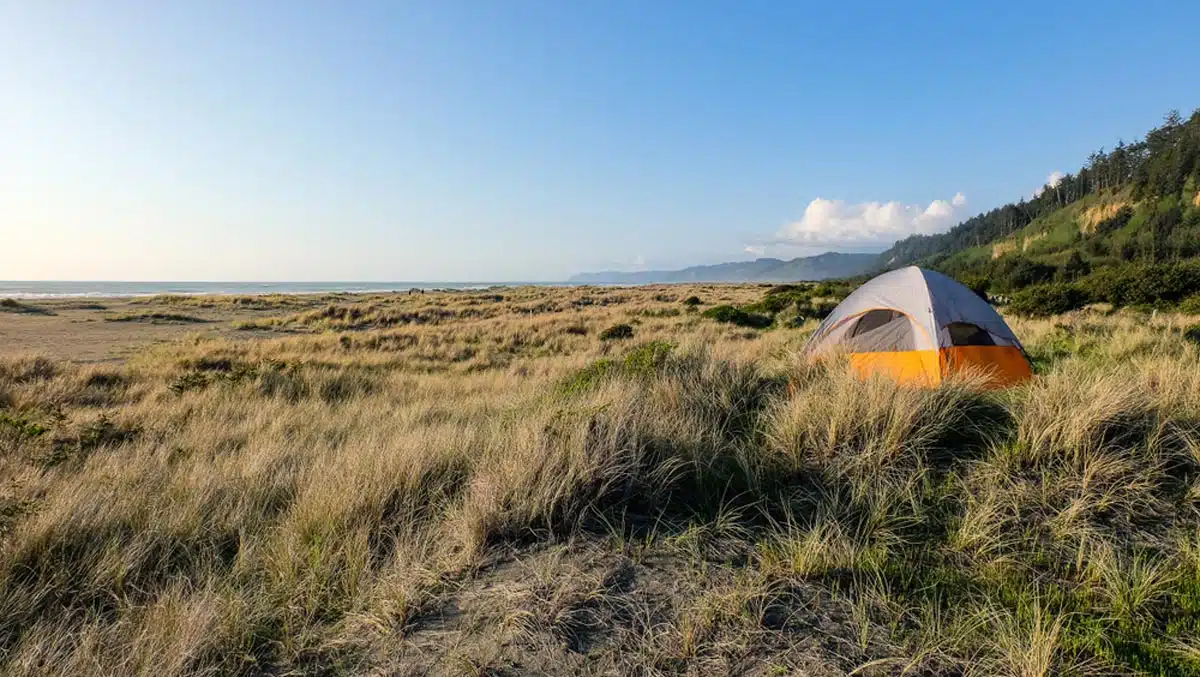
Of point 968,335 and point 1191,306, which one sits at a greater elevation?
point 968,335

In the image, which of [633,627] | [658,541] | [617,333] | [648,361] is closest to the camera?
[633,627]

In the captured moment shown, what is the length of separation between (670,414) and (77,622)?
3980 millimetres

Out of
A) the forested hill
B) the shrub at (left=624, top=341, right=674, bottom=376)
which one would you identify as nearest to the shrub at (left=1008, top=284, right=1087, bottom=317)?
the forested hill

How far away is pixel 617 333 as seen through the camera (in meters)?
19.9

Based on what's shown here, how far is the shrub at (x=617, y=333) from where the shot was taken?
19.2 meters

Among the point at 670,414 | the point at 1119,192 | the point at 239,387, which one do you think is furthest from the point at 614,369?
the point at 1119,192

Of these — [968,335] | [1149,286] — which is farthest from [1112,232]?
[968,335]

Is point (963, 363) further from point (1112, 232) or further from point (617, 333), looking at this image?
point (1112, 232)

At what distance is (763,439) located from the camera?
447 cm

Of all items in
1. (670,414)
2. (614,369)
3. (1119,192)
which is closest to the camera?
(670,414)

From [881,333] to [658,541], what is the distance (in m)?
7.39

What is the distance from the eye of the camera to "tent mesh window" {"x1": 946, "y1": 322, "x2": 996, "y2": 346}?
26.9ft

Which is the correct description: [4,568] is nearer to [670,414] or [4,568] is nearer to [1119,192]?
[670,414]

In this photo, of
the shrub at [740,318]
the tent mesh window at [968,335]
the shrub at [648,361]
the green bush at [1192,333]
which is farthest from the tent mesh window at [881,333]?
the shrub at [740,318]
